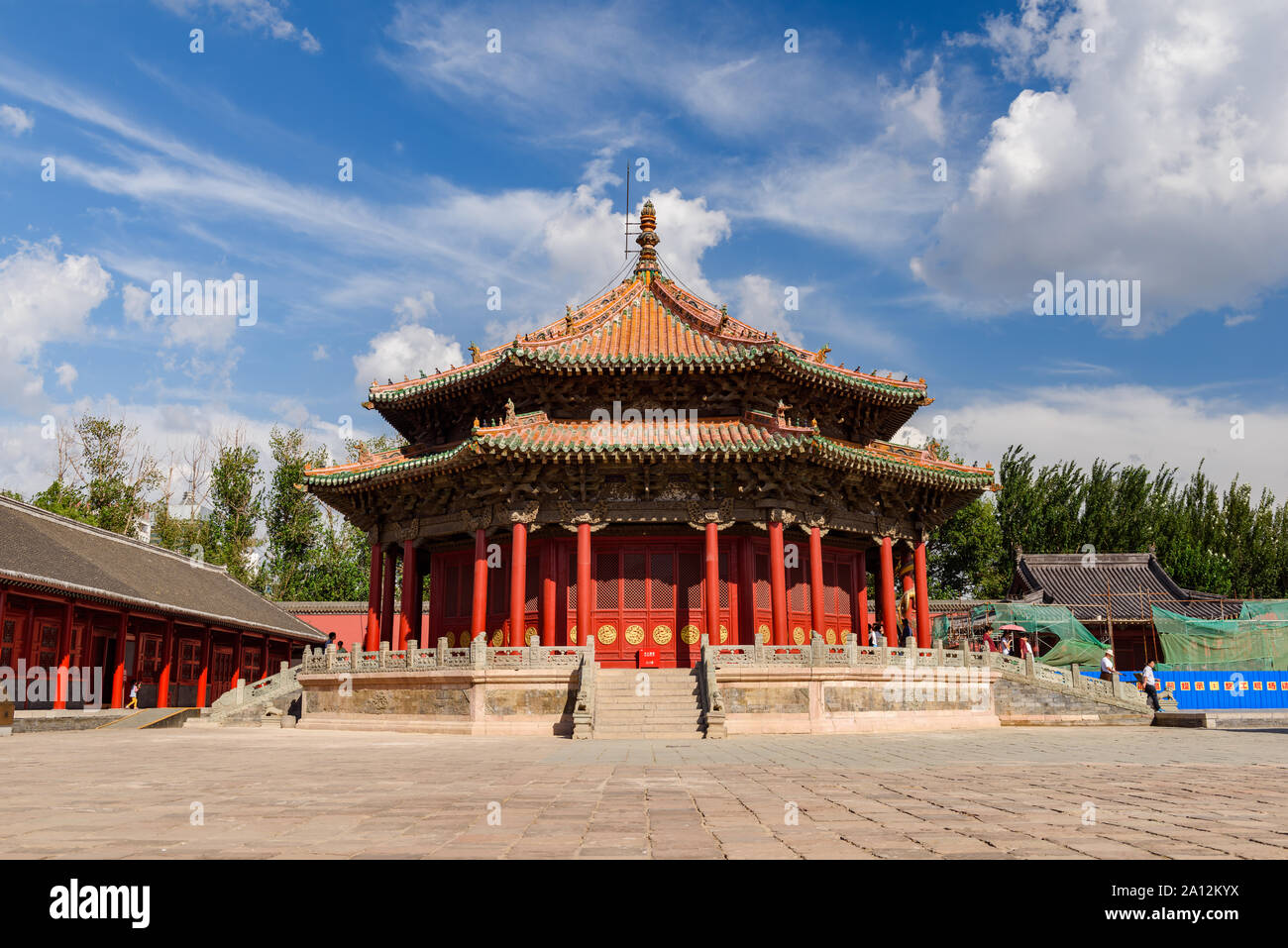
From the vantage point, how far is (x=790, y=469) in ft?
73.6

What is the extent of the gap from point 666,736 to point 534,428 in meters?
8.85

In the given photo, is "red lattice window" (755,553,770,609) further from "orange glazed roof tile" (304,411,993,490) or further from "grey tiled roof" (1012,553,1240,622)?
"grey tiled roof" (1012,553,1240,622)

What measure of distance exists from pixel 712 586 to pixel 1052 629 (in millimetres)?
17471

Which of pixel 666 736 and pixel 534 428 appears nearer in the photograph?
pixel 666 736

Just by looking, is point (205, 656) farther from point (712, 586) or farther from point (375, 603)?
point (712, 586)

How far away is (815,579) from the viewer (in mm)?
22781

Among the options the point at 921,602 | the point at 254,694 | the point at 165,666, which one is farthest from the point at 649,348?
the point at 165,666

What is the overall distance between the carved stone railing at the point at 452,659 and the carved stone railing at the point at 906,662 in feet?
11.0

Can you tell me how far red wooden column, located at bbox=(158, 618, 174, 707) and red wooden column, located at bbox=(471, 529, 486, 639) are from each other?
14485mm

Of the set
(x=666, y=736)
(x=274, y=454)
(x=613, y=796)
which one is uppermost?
(x=274, y=454)
